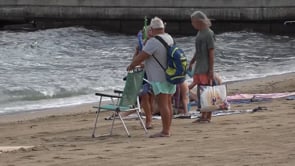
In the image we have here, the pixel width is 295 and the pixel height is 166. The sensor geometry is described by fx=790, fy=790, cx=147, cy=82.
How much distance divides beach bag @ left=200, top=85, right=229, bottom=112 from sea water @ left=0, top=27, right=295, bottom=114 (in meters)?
5.17

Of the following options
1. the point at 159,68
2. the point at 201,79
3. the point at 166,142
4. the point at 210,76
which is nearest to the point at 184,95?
the point at 201,79

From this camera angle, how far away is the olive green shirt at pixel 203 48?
10.1 metres

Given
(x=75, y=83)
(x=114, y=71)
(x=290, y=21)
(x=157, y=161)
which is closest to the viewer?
(x=157, y=161)

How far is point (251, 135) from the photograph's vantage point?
8.73 metres

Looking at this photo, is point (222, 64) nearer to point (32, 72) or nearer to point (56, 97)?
point (32, 72)

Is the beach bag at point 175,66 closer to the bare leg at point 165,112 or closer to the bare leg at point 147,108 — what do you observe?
the bare leg at point 165,112

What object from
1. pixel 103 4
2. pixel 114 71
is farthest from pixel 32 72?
pixel 103 4

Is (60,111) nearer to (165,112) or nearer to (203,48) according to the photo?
(203,48)

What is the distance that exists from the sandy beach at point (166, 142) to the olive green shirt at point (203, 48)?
0.74 metres

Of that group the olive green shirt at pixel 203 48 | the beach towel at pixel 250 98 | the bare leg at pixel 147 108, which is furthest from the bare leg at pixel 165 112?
the beach towel at pixel 250 98

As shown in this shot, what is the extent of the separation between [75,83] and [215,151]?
1141 cm

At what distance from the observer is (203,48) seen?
33.3 feet

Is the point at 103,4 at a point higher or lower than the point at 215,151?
lower

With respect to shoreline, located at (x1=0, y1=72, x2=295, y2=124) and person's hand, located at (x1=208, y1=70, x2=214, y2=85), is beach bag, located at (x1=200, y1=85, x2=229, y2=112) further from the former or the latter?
shoreline, located at (x1=0, y1=72, x2=295, y2=124)
